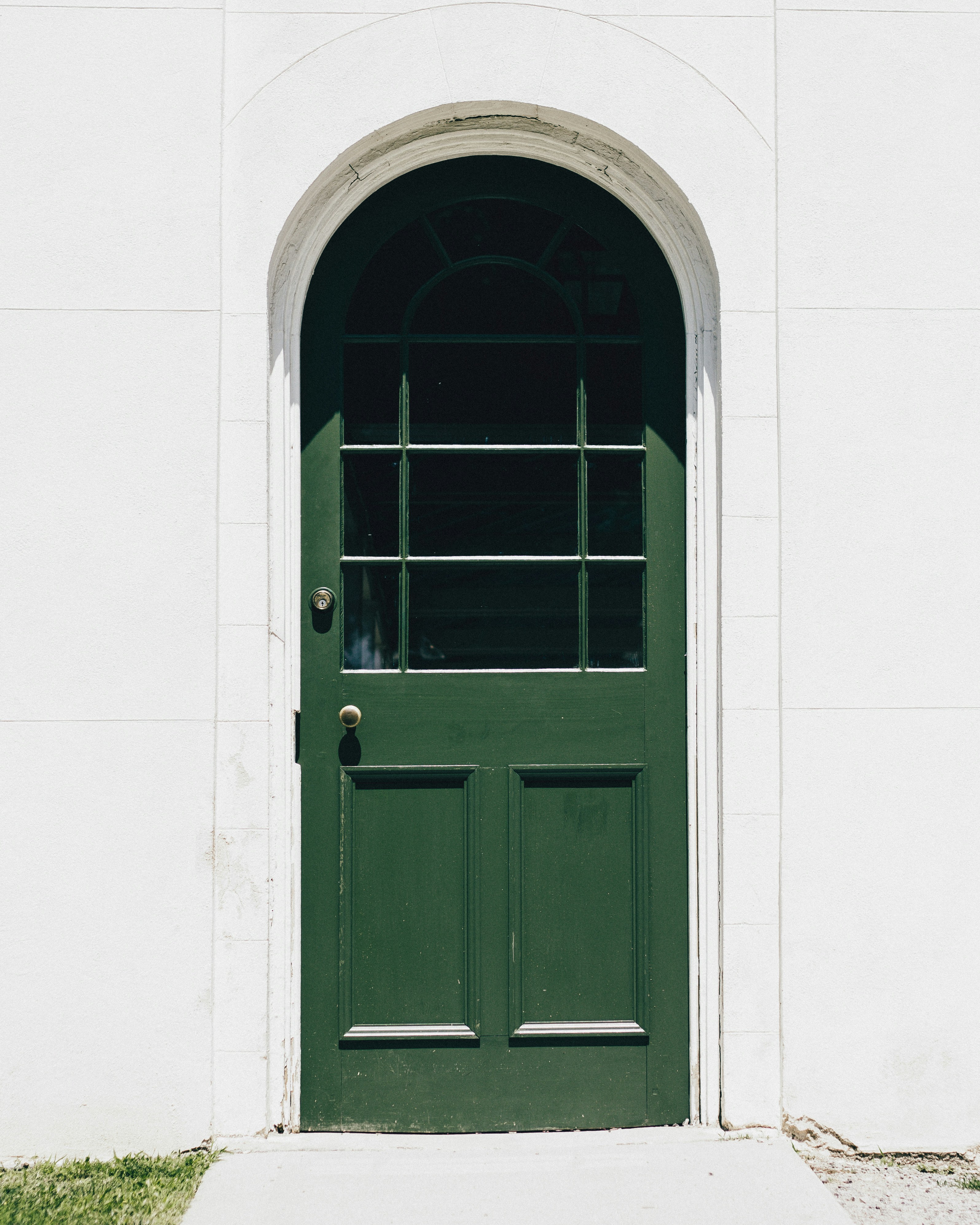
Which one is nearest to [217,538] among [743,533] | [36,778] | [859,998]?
[36,778]

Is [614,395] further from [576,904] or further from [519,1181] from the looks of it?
[519,1181]

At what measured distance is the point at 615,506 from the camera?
3166 millimetres

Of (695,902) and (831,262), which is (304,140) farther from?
(695,902)

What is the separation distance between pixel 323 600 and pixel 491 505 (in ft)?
2.13

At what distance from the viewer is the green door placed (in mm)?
3049

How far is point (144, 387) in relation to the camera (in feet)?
9.73

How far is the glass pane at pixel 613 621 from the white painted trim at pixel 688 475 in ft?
0.55

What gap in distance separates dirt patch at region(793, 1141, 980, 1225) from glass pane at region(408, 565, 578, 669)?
68.5 inches

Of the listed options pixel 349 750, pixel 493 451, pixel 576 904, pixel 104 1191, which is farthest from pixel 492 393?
pixel 104 1191

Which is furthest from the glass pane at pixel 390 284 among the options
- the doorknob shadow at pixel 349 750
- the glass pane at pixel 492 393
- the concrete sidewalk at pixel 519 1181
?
the concrete sidewalk at pixel 519 1181

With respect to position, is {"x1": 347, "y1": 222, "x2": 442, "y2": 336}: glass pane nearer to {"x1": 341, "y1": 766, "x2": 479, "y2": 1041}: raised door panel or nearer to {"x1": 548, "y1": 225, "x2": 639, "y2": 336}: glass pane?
{"x1": 548, "y1": 225, "x2": 639, "y2": 336}: glass pane

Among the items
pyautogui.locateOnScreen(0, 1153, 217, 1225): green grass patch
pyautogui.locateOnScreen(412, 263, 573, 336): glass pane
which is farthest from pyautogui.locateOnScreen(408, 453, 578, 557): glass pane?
pyautogui.locateOnScreen(0, 1153, 217, 1225): green grass patch

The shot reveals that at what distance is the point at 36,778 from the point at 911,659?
9.23ft

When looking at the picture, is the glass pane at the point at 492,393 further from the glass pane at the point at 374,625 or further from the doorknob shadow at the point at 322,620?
the doorknob shadow at the point at 322,620
